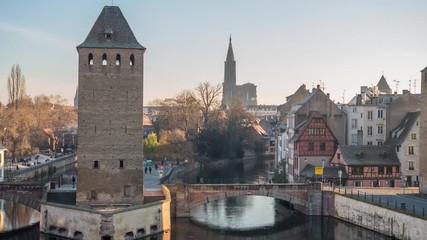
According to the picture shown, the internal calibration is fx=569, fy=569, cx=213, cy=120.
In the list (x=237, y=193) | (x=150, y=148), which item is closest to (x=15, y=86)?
(x=150, y=148)

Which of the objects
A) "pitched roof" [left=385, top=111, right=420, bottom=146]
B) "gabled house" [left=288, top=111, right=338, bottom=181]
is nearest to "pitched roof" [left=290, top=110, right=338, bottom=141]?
"gabled house" [left=288, top=111, right=338, bottom=181]

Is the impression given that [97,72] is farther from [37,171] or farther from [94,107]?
[37,171]

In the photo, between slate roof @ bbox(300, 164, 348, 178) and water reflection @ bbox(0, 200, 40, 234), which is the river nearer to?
water reflection @ bbox(0, 200, 40, 234)

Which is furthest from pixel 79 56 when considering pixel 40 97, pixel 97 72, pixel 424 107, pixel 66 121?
pixel 40 97

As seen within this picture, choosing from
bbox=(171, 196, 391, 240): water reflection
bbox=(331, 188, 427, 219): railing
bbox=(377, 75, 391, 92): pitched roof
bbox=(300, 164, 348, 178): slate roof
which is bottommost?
bbox=(171, 196, 391, 240): water reflection

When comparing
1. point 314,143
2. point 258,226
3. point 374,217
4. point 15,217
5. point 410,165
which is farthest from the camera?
point 314,143

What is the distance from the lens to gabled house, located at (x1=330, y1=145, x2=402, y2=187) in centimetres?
5697

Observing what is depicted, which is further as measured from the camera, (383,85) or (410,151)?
(383,85)

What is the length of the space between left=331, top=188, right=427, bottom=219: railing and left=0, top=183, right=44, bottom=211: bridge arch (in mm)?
25148

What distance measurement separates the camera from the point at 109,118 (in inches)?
1761

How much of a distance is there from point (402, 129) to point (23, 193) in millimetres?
39149

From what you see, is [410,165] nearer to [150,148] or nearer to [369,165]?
[369,165]

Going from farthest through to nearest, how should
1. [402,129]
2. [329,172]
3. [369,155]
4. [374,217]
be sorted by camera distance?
1. [402,129]
2. [369,155]
3. [329,172]
4. [374,217]

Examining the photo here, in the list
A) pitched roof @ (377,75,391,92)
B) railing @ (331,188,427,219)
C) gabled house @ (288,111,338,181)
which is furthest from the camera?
pitched roof @ (377,75,391,92)
